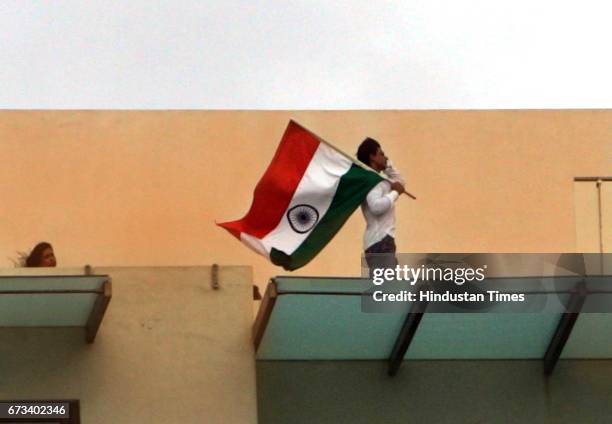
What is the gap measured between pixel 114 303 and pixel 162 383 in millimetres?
756

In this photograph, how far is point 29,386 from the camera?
50.1ft

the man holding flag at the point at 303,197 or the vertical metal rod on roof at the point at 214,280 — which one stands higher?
the man holding flag at the point at 303,197

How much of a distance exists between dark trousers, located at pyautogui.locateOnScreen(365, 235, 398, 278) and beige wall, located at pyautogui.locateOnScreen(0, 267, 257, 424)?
3.41ft

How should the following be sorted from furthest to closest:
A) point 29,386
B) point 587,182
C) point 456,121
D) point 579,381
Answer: point 456,121 → point 587,182 → point 579,381 → point 29,386

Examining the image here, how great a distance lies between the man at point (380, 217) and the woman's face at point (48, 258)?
2.73m

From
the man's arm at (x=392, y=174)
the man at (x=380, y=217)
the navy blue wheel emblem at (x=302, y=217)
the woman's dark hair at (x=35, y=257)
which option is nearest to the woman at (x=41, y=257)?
the woman's dark hair at (x=35, y=257)

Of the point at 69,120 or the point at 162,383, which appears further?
the point at 69,120

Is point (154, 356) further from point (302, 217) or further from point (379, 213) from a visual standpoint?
point (379, 213)

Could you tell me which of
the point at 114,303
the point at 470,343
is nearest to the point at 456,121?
the point at 470,343

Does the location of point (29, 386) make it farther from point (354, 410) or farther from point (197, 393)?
point (354, 410)

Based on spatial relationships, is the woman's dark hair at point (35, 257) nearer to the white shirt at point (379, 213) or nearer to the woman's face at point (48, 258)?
the woman's face at point (48, 258)

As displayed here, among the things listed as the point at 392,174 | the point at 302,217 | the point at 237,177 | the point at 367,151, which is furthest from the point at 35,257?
the point at 392,174

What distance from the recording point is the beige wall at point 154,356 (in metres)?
15.3

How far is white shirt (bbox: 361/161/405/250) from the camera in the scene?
1559 centimetres
